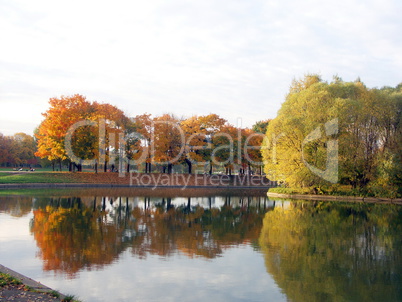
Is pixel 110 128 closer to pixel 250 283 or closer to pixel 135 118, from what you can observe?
pixel 135 118

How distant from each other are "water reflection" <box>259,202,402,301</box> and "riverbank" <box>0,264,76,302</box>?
665cm

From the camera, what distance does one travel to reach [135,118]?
245ft

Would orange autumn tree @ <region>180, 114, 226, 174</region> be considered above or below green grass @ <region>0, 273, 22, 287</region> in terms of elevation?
above

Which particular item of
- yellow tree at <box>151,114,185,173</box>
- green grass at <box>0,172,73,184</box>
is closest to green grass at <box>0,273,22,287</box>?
green grass at <box>0,172,73,184</box>

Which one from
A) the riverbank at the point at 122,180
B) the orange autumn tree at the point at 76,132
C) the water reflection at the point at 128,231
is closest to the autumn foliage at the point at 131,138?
the orange autumn tree at the point at 76,132

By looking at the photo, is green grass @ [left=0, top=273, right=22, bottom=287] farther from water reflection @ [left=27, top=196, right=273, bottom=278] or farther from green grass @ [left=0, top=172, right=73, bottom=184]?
green grass @ [left=0, top=172, right=73, bottom=184]

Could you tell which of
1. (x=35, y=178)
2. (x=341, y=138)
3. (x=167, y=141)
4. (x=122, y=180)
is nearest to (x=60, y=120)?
(x=35, y=178)

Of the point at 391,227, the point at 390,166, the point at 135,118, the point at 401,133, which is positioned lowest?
the point at 391,227

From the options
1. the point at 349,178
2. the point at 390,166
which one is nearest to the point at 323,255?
the point at 390,166

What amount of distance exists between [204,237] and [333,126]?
30554mm

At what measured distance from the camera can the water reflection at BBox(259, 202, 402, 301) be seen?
507 inches

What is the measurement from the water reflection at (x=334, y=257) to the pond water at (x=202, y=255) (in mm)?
40

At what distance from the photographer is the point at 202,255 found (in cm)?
1723

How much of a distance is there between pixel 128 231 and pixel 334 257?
10984 mm
